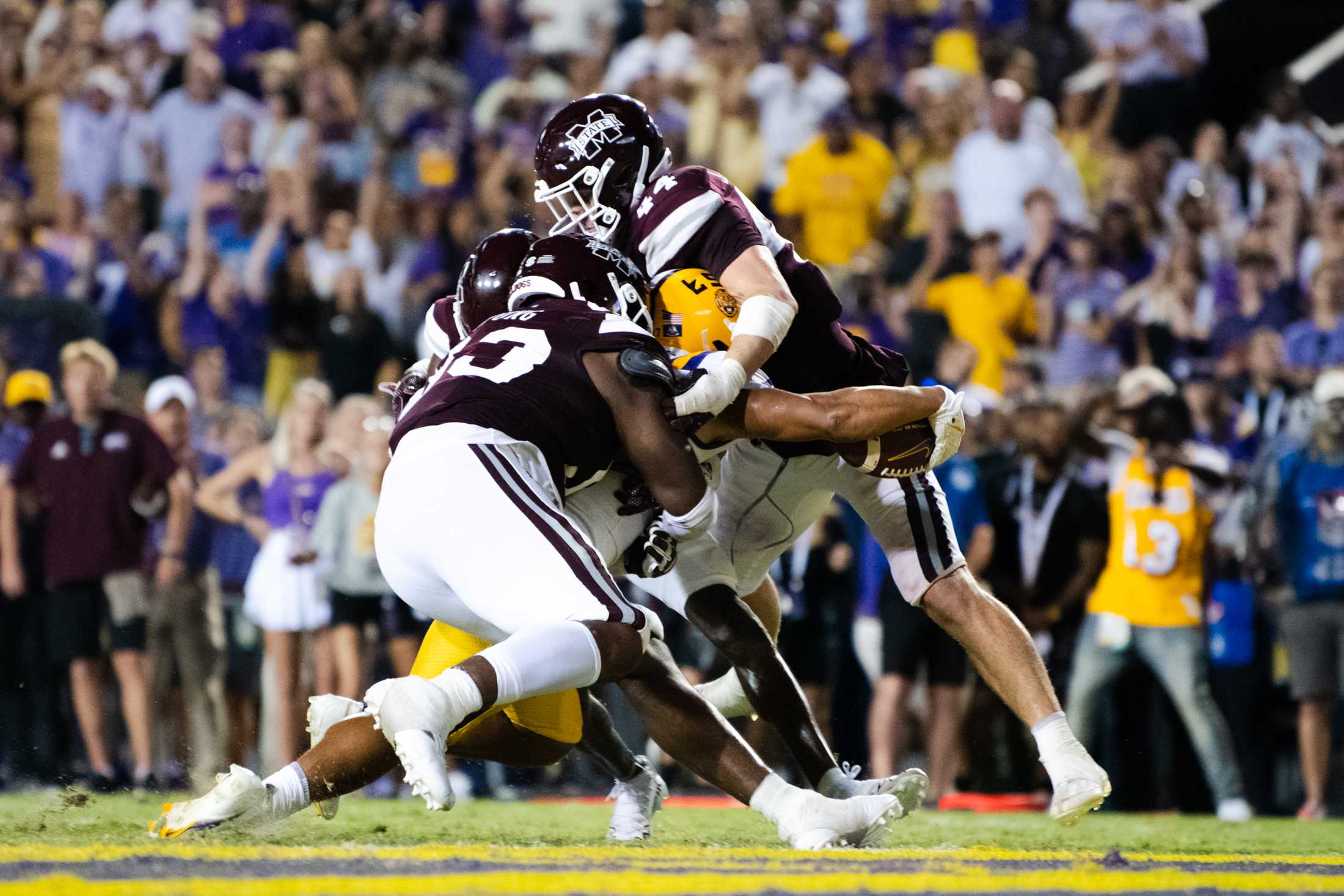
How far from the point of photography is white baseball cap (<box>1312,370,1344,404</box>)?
343 inches

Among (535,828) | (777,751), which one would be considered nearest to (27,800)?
(535,828)

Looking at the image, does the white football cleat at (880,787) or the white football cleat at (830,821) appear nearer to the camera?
the white football cleat at (830,821)

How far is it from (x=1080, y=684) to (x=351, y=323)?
4.75m

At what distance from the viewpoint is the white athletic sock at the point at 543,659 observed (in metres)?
4.31

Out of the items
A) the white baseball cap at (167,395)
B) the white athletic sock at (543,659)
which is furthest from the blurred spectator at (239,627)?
the white athletic sock at (543,659)

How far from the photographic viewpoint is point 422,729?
13.6 ft

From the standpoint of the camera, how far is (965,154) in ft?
38.6

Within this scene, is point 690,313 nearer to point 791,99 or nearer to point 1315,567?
point 1315,567

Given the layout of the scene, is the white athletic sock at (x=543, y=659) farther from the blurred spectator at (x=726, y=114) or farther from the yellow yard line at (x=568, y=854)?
the blurred spectator at (x=726, y=114)

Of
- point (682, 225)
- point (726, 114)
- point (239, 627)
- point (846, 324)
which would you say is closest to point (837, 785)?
point (682, 225)

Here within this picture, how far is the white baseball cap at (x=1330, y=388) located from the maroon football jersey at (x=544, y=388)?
16.8 ft

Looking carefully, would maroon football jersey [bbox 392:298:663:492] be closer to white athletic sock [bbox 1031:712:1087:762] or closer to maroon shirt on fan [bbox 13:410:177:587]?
white athletic sock [bbox 1031:712:1087:762]

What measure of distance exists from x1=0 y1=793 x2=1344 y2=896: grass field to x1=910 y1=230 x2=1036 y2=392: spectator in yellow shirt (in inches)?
168

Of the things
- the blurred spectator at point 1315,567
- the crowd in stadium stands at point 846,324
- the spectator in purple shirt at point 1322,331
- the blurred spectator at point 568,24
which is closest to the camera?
the blurred spectator at point 1315,567
